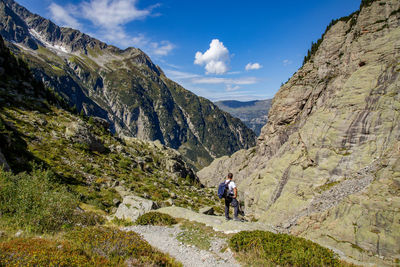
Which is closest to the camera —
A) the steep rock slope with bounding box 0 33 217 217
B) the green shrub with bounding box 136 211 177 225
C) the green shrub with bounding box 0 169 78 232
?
the green shrub with bounding box 0 169 78 232

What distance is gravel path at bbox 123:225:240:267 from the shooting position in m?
10.0

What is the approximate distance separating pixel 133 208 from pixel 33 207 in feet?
27.7

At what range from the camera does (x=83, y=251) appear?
8.07m

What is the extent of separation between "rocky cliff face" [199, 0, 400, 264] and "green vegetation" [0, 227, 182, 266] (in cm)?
2192

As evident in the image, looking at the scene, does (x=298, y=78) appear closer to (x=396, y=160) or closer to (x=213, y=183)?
(x=396, y=160)

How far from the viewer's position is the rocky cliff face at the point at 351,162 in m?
22.2

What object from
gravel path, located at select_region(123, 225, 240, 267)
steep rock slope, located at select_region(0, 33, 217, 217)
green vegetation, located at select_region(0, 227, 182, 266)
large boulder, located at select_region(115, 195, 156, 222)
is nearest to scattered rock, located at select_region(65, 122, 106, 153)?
steep rock slope, located at select_region(0, 33, 217, 217)

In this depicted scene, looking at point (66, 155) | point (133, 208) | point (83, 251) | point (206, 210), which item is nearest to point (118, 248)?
point (83, 251)

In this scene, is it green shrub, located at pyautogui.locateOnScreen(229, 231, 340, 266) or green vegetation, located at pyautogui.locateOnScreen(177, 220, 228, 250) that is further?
green vegetation, located at pyautogui.locateOnScreen(177, 220, 228, 250)

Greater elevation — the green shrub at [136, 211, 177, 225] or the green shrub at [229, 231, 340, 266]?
the green shrub at [229, 231, 340, 266]

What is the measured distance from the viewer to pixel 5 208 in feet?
36.6

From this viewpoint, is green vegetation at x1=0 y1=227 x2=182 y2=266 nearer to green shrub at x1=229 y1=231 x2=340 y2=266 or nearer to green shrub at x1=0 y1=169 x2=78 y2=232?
green shrub at x1=0 y1=169 x2=78 y2=232

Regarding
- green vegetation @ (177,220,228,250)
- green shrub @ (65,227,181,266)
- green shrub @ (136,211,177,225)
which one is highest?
green shrub @ (65,227,181,266)

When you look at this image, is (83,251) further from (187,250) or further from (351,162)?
(351,162)
